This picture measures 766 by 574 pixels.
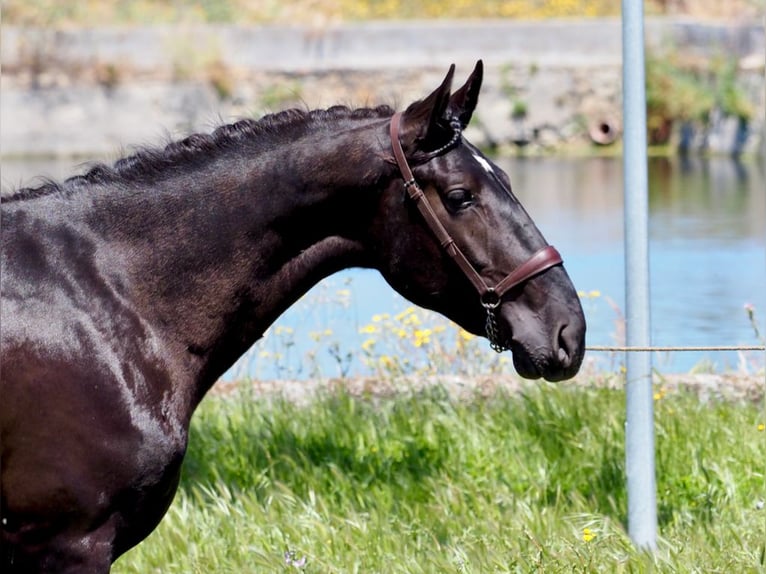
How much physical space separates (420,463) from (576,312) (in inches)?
Result: 85.4

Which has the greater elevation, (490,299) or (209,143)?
(209,143)

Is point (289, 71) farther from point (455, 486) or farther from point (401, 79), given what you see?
point (455, 486)

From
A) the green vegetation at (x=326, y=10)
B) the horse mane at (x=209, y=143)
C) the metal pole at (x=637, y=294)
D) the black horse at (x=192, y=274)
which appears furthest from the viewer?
the green vegetation at (x=326, y=10)

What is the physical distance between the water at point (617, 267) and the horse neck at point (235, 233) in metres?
0.78

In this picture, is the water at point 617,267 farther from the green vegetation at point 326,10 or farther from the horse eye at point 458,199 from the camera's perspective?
the green vegetation at point 326,10

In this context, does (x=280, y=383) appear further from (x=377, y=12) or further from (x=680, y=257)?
(x=377, y=12)

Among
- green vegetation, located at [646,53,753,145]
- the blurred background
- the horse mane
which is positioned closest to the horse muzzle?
the horse mane

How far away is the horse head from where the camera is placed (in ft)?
10.9

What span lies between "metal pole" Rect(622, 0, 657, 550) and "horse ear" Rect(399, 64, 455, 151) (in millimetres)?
1575

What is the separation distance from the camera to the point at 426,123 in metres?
3.32

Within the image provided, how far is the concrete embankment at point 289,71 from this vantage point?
2009 centimetres

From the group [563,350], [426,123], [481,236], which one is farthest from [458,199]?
[563,350]

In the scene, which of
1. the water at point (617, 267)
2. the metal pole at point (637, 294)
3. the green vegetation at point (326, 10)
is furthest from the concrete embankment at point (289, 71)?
the metal pole at point (637, 294)

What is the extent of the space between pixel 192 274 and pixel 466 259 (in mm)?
741
